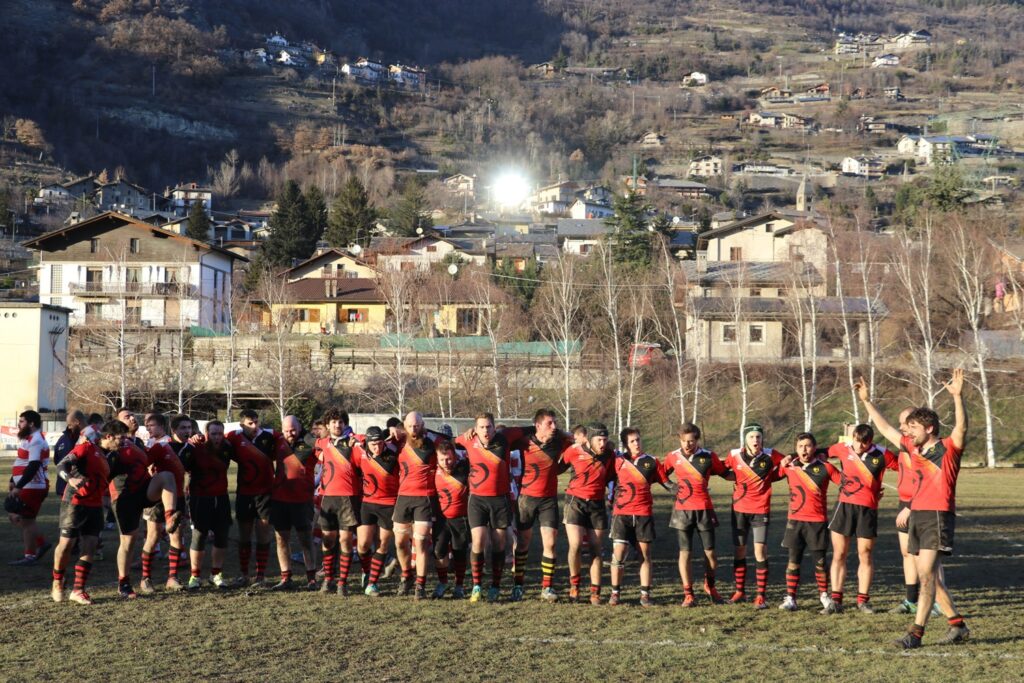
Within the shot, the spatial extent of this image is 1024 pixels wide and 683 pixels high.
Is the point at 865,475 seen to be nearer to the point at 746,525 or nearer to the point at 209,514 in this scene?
the point at 746,525

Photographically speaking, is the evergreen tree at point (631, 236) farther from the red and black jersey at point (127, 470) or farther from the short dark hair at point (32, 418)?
the red and black jersey at point (127, 470)

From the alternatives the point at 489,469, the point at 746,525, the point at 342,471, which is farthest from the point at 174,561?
the point at 746,525

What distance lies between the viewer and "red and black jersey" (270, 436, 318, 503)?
13.8m

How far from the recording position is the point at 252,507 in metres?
13.9

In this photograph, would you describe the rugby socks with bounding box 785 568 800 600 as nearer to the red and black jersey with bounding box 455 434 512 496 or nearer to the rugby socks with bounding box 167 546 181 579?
the red and black jersey with bounding box 455 434 512 496

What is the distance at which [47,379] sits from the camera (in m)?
49.7

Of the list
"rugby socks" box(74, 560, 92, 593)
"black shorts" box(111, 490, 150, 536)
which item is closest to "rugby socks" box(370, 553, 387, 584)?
"black shorts" box(111, 490, 150, 536)

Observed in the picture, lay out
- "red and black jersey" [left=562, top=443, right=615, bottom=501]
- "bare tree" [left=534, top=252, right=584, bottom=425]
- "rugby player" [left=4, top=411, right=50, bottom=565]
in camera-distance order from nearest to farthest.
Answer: "red and black jersey" [left=562, top=443, right=615, bottom=501]
"rugby player" [left=4, top=411, right=50, bottom=565]
"bare tree" [left=534, top=252, right=584, bottom=425]

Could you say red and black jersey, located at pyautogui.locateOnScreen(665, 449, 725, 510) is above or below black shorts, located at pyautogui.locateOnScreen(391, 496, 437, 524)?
above

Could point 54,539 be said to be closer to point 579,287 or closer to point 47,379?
point 47,379

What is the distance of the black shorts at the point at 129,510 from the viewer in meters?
12.9

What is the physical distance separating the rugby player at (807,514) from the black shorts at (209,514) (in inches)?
263

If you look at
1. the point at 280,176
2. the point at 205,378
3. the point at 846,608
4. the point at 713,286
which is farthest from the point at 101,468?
the point at 280,176

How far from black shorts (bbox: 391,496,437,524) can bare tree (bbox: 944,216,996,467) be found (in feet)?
114
